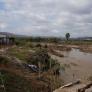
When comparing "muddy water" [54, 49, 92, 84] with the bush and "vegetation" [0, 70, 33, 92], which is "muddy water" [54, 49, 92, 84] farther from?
the bush

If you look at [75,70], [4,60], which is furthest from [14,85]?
[75,70]

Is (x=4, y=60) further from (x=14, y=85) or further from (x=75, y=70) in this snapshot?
(x=75, y=70)

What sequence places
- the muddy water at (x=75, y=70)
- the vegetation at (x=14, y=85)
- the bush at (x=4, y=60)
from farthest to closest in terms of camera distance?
the muddy water at (x=75, y=70) < the bush at (x=4, y=60) < the vegetation at (x=14, y=85)

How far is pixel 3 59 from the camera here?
19.5 metres

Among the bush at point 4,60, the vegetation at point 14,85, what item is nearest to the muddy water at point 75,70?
the vegetation at point 14,85

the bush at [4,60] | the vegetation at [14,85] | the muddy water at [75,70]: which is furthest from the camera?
the muddy water at [75,70]

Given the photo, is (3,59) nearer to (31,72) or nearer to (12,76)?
(31,72)

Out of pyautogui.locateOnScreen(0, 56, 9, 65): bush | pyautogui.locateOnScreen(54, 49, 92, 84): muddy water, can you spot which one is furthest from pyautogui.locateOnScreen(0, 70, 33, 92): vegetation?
pyautogui.locateOnScreen(0, 56, 9, 65): bush

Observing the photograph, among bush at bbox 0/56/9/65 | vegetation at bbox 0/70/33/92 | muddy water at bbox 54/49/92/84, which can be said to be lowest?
muddy water at bbox 54/49/92/84

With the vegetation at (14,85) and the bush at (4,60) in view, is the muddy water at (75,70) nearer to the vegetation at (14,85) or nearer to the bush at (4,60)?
the vegetation at (14,85)

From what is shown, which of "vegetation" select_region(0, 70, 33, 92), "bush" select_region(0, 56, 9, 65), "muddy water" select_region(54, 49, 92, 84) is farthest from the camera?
"muddy water" select_region(54, 49, 92, 84)

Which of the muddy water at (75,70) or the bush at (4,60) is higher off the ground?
the bush at (4,60)

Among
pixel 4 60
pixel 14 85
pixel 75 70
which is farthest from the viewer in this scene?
pixel 75 70

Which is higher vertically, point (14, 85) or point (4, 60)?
point (4, 60)
